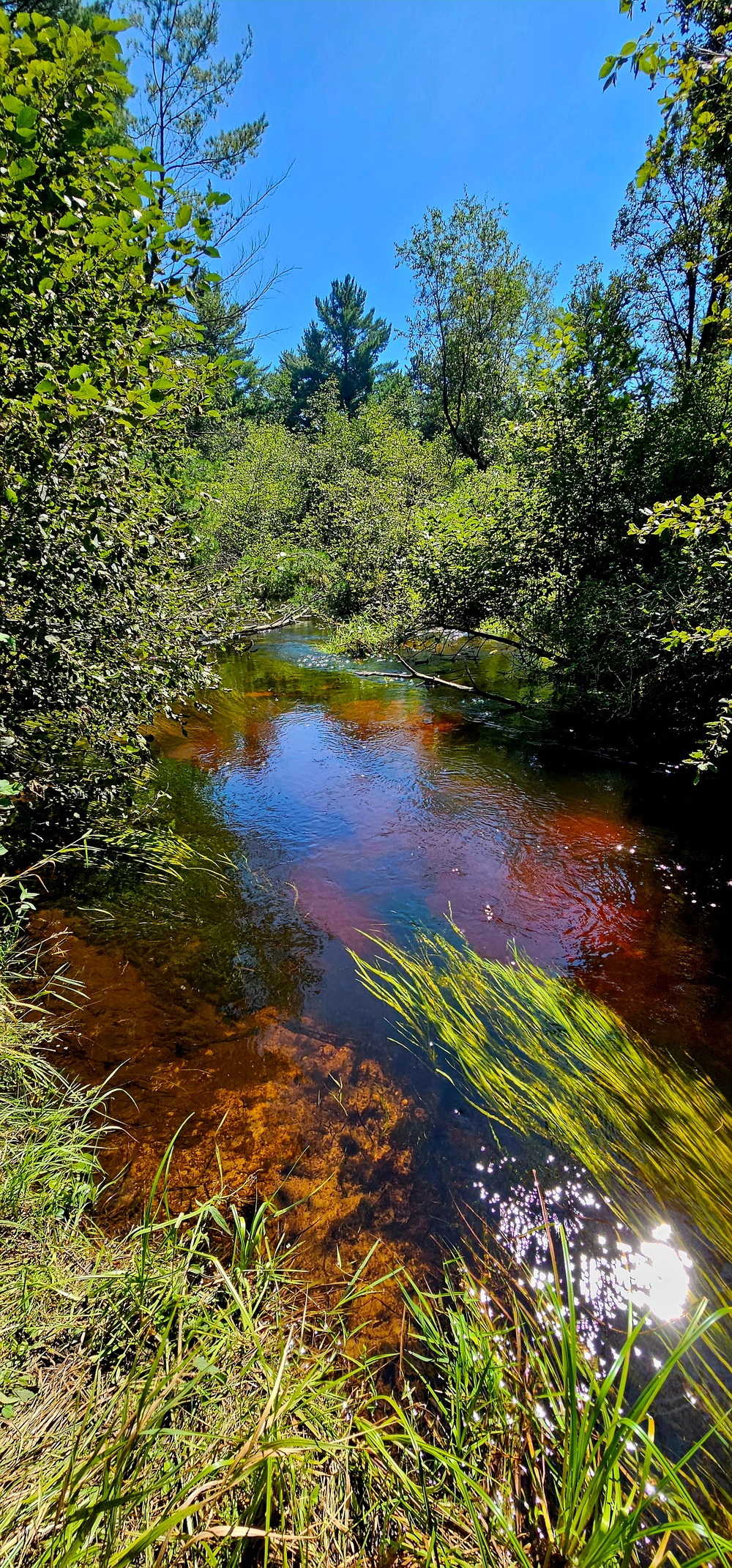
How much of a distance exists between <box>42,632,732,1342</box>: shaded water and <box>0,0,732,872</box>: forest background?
3.75ft

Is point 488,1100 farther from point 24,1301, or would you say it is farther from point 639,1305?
point 24,1301

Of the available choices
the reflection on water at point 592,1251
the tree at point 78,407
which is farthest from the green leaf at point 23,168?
the reflection on water at point 592,1251

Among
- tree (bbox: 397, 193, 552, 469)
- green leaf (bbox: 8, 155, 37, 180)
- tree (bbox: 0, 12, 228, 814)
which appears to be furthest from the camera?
tree (bbox: 397, 193, 552, 469)

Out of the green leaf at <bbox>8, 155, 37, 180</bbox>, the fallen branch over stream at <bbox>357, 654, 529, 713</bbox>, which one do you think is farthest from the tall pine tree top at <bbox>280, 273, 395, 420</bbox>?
the green leaf at <bbox>8, 155, 37, 180</bbox>

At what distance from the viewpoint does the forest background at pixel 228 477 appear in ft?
9.55

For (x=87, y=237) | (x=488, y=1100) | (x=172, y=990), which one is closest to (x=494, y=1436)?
(x=488, y=1100)

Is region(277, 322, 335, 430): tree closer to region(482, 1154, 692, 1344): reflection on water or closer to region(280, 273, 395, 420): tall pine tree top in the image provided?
region(280, 273, 395, 420): tall pine tree top

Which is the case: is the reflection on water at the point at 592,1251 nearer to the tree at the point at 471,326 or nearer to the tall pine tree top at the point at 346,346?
the tree at the point at 471,326

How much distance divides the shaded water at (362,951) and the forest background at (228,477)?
1.14 meters

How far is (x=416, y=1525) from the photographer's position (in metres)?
1.54

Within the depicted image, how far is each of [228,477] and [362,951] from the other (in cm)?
2173

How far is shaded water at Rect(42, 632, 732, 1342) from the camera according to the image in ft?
9.02

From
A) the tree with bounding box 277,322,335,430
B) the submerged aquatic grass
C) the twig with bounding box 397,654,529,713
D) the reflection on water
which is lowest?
the reflection on water

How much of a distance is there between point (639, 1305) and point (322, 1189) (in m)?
1.46
